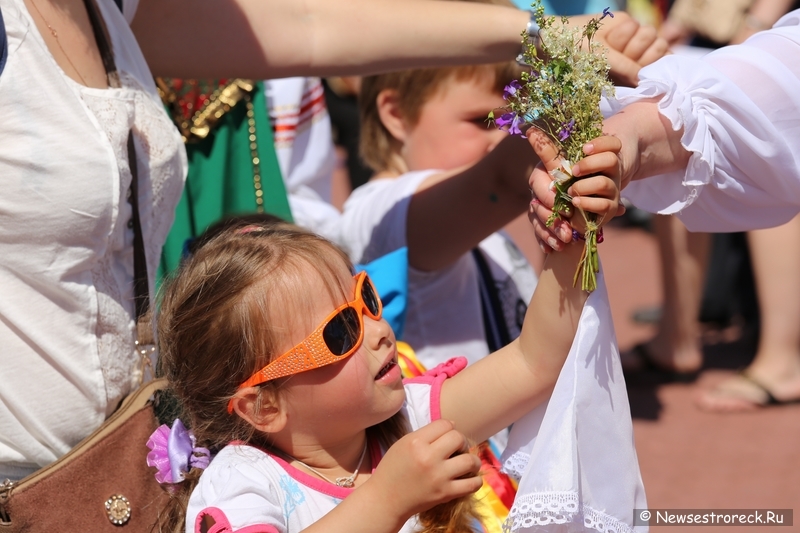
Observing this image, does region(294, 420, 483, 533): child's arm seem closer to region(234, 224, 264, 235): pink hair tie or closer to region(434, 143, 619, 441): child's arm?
region(434, 143, 619, 441): child's arm

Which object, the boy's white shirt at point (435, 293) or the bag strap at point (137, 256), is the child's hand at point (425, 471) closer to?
the bag strap at point (137, 256)

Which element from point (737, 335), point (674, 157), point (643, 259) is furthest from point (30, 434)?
point (643, 259)

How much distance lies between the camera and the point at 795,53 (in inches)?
70.2

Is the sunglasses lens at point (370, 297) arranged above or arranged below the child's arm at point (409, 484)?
above

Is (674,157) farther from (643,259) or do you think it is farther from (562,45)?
(643,259)

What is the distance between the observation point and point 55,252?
164cm

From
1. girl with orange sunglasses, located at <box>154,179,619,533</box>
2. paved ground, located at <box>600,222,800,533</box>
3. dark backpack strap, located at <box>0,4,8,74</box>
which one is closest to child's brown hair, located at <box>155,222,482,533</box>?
girl with orange sunglasses, located at <box>154,179,619,533</box>

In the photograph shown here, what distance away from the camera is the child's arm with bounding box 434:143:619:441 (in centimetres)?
163

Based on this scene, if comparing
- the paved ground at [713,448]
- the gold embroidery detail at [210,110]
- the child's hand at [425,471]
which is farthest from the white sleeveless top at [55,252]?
the paved ground at [713,448]

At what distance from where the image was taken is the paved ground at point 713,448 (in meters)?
3.71

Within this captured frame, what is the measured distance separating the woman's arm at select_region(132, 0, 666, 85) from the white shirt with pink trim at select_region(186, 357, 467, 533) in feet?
3.28

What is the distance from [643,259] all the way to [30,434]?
5.85 m

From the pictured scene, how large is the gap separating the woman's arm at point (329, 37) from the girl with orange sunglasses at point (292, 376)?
650mm

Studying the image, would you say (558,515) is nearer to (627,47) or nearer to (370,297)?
(370,297)
